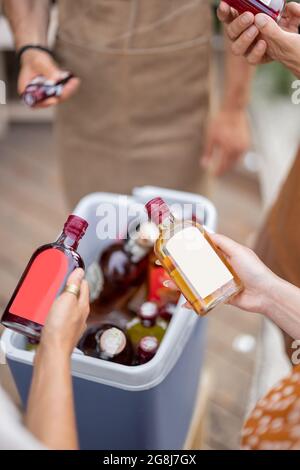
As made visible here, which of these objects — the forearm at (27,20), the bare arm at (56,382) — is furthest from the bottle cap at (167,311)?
the forearm at (27,20)

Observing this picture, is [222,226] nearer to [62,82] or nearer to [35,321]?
[62,82]

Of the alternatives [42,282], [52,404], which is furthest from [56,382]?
[42,282]

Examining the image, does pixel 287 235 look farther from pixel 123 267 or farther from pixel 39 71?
pixel 39 71

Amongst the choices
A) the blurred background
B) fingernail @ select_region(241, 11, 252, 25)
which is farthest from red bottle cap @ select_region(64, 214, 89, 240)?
the blurred background

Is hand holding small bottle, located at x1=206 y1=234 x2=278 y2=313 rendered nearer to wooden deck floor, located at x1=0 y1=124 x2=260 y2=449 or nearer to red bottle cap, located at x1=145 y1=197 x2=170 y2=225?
red bottle cap, located at x1=145 y1=197 x2=170 y2=225

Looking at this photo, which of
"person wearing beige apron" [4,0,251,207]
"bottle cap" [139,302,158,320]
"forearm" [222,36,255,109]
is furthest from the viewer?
"forearm" [222,36,255,109]

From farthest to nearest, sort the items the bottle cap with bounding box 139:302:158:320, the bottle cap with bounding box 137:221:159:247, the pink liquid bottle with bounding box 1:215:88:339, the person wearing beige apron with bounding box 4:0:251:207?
1. the person wearing beige apron with bounding box 4:0:251:207
2. the bottle cap with bounding box 139:302:158:320
3. the bottle cap with bounding box 137:221:159:247
4. the pink liquid bottle with bounding box 1:215:88:339

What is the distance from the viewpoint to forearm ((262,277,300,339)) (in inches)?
25.9

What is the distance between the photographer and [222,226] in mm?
1867

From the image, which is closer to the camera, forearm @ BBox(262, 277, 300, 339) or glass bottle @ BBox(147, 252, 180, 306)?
forearm @ BBox(262, 277, 300, 339)

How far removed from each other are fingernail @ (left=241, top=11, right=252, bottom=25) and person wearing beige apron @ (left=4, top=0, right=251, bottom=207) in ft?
1.22

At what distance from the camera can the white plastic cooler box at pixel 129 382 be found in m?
0.76

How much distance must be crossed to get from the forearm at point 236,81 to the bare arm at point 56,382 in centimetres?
84

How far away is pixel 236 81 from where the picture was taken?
125 centimetres
